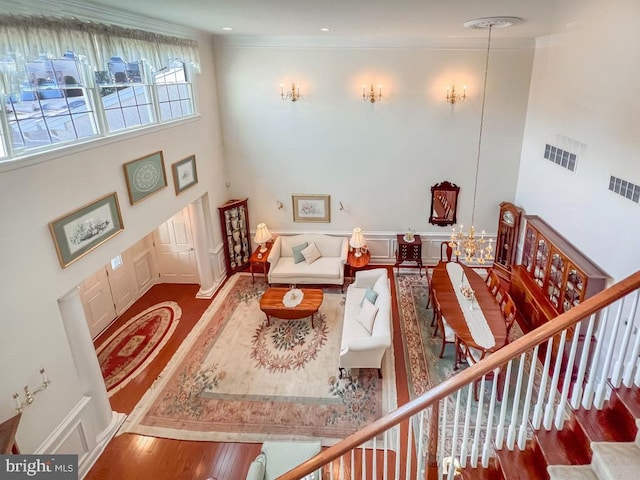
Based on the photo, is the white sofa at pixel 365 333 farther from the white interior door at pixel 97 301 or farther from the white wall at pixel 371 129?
the white interior door at pixel 97 301

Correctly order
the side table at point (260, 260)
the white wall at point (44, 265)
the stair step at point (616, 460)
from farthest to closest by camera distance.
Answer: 1. the side table at point (260, 260)
2. the white wall at point (44, 265)
3. the stair step at point (616, 460)

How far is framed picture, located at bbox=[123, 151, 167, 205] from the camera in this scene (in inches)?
192

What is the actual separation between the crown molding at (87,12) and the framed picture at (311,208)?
3.47 m

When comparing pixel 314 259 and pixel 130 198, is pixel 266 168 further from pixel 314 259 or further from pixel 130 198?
pixel 130 198

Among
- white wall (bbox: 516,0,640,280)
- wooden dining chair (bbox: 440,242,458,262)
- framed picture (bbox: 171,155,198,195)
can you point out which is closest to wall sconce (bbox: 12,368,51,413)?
framed picture (bbox: 171,155,198,195)

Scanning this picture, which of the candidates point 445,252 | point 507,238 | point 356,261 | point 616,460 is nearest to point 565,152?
point 507,238

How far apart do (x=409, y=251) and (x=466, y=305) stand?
230 cm

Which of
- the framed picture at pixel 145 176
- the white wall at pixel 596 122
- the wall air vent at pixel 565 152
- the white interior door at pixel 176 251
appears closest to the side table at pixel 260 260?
the white interior door at pixel 176 251

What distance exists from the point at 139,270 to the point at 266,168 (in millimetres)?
2966

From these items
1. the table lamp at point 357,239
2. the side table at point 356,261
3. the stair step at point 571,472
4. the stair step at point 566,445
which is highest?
the stair step at point 566,445

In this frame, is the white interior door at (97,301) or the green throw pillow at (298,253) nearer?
the white interior door at (97,301)

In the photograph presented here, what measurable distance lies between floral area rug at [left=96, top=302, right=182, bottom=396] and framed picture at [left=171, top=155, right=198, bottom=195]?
216 centimetres

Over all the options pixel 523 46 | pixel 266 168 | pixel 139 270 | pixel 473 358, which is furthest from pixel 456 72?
pixel 139 270

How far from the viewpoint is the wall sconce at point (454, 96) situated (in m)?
7.01
